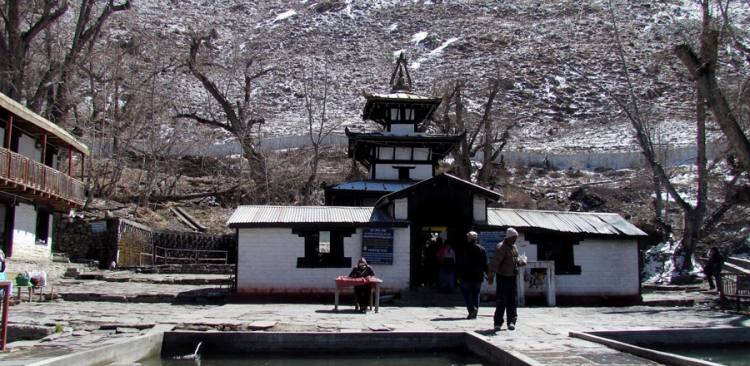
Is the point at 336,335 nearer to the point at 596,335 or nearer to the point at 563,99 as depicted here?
the point at 596,335

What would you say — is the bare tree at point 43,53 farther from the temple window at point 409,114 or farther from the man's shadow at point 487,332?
the man's shadow at point 487,332

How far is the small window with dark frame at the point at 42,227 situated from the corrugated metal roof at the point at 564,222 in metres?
17.8

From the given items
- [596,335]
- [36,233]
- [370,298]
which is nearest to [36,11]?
[36,233]

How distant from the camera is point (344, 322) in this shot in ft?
40.5

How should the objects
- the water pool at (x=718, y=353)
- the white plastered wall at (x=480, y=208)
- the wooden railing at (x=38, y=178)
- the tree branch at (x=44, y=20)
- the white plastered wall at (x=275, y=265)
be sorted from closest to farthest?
1. the water pool at (x=718, y=353)
2. the white plastered wall at (x=275, y=265)
3. the white plastered wall at (x=480, y=208)
4. the wooden railing at (x=38, y=178)
5. the tree branch at (x=44, y=20)

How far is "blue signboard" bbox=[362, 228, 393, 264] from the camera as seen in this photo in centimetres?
1916

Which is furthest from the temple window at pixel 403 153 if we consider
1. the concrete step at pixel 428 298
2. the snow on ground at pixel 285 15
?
the snow on ground at pixel 285 15

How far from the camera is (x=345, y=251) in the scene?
19.2 m

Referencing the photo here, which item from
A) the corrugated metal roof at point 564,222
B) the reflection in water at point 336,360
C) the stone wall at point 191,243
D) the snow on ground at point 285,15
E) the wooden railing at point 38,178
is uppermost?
the snow on ground at point 285,15

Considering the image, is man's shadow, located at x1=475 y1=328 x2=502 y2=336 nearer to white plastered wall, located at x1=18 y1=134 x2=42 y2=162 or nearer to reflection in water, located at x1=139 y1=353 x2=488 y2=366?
reflection in water, located at x1=139 y1=353 x2=488 y2=366

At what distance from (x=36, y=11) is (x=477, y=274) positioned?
2877 cm

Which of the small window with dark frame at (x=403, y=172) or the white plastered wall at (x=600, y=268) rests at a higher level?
the small window with dark frame at (x=403, y=172)

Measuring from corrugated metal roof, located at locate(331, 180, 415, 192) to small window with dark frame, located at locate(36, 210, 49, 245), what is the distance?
38.2 feet

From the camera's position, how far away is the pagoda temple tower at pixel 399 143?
100 feet
